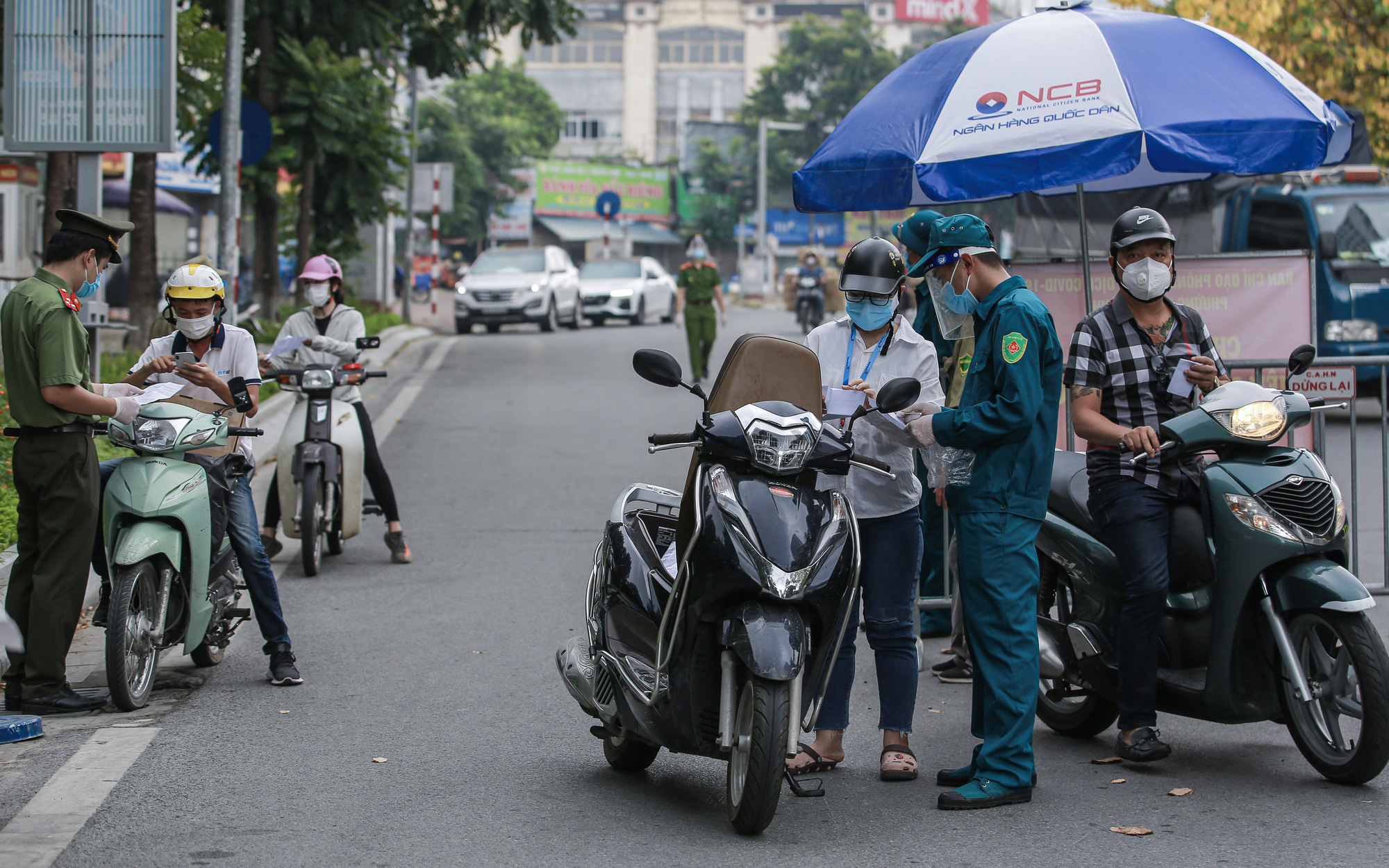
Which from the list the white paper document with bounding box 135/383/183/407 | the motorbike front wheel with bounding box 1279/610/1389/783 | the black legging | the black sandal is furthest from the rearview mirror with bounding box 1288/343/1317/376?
the black legging

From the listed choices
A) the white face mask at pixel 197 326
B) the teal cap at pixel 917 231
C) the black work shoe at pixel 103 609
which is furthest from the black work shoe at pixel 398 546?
the teal cap at pixel 917 231

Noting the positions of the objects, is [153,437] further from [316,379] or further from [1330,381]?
[1330,381]

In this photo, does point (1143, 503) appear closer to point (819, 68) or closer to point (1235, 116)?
point (1235, 116)

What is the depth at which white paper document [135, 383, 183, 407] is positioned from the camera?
19.6 ft

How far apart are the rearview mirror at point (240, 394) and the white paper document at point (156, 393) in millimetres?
224

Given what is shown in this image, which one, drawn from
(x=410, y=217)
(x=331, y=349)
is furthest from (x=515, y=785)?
(x=410, y=217)

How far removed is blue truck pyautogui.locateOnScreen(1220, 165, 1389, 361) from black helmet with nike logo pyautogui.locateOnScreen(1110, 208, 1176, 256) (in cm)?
1028

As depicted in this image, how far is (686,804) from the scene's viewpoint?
4.71m

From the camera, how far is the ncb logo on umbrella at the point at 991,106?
6.75 meters

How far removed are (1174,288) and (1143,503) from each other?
313 cm

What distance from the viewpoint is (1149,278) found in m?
5.16

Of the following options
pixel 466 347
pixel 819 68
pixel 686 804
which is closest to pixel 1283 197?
pixel 466 347

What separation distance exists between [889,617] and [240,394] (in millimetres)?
2925

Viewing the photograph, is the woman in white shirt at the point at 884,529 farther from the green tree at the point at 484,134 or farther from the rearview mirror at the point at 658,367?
the green tree at the point at 484,134
